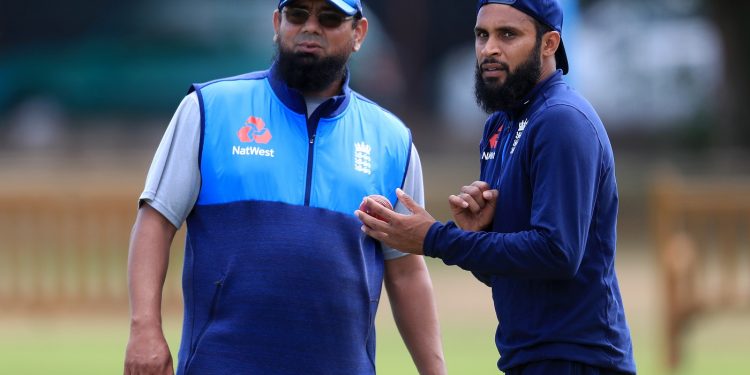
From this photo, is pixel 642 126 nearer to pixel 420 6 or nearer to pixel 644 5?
pixel 644 5

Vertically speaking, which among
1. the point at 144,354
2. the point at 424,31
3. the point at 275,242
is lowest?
the point at 144,354

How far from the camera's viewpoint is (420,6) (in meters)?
34.8

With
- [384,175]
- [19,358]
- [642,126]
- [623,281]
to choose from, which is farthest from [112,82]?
[384,175]

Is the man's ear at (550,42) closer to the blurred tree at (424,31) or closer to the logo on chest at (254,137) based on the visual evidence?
the logo on chest at (254,137)

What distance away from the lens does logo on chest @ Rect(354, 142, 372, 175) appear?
559 cm

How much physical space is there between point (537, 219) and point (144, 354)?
1553 millimetres

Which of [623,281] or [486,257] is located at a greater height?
[486,257]

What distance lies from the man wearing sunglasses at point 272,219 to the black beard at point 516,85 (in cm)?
73

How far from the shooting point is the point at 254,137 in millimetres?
5477

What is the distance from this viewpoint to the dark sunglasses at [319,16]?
18.3 ft

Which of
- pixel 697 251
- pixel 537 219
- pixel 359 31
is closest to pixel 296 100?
pixel 359 31

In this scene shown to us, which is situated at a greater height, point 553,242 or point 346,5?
point 346,5

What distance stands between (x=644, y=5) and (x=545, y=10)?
25.9 m

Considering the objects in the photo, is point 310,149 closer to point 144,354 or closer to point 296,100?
point 296,100
